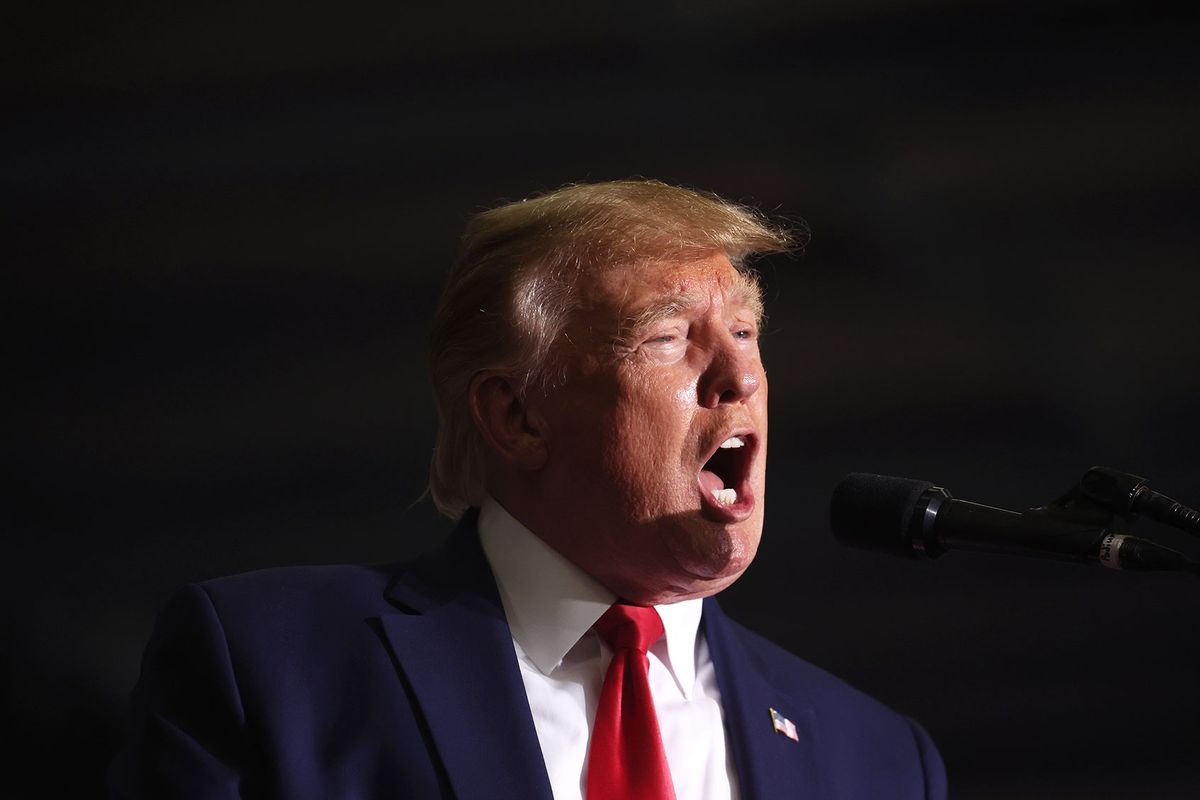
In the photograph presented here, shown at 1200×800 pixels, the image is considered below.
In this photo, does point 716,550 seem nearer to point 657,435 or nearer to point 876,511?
point 657,435

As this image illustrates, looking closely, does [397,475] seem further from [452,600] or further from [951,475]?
[951,475]

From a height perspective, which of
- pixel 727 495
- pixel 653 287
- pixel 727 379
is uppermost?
pixel 653 287

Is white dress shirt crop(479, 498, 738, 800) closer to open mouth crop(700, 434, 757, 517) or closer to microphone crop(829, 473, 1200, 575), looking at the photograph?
open mouth crop(700, 434, 757, 517)

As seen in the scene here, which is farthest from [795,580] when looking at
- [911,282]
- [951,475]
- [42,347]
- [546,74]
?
[42,347]

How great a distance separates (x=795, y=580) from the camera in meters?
2.66

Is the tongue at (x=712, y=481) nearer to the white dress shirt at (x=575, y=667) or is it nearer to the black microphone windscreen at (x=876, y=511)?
the white dress shirt at (x=575, y=667)

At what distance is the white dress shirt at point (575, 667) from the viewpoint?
6.56 feet

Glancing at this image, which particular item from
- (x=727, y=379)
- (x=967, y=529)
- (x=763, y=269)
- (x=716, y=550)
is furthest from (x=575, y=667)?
(x=763, y=269)

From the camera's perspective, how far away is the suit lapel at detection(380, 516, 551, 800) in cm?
188

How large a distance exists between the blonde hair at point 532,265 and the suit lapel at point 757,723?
43 centimetres

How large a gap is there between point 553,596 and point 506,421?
259 mm

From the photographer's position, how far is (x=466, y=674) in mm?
1964

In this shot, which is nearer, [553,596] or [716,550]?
[716,550]

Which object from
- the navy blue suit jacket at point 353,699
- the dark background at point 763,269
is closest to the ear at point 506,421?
the navy blue suit jacket at point 353,699
